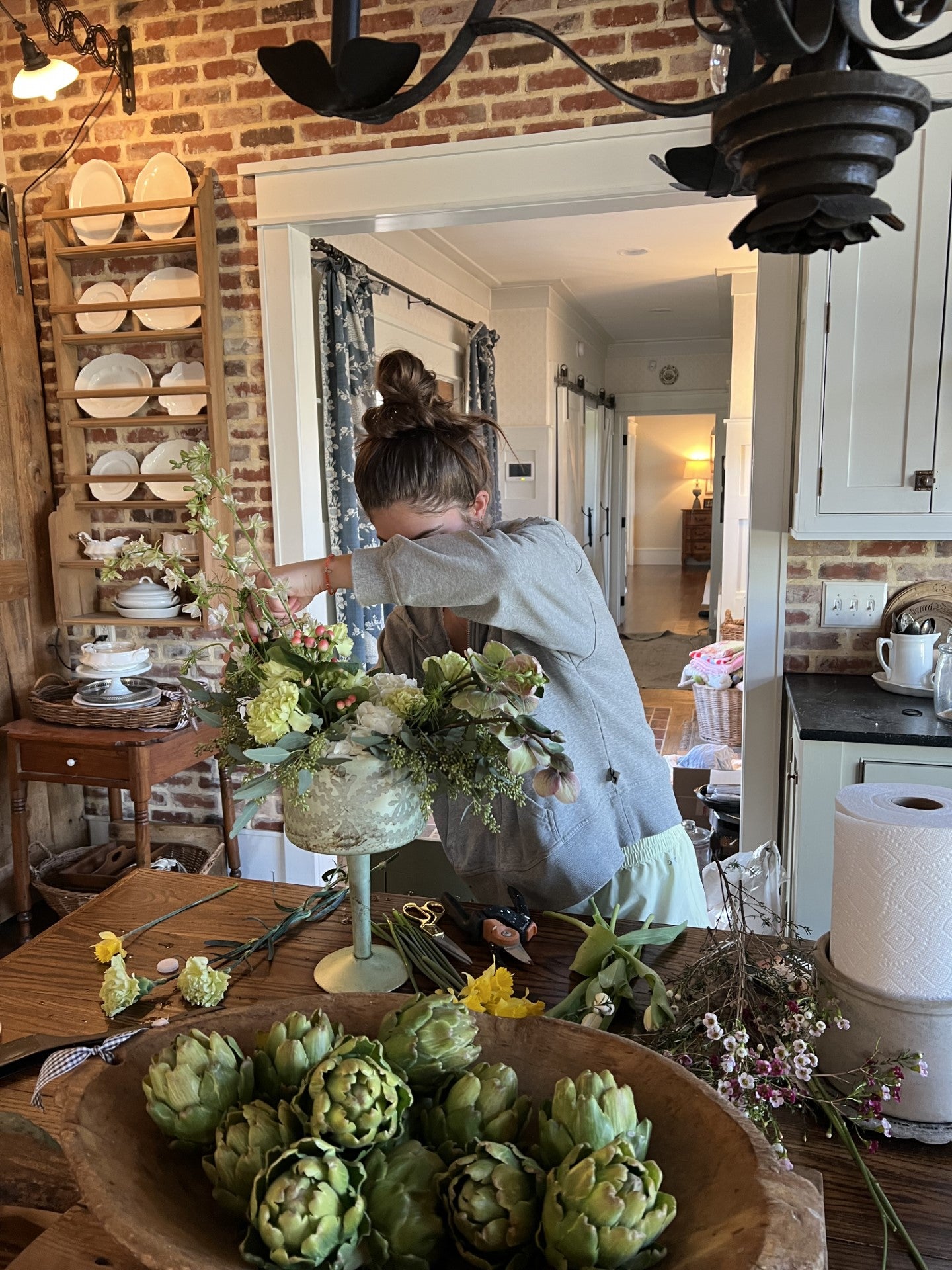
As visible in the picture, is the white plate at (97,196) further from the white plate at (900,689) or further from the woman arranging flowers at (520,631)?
the white plate at (900,689)

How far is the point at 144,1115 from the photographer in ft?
2.09

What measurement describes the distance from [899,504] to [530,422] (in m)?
4.68

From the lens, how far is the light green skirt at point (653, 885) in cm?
150

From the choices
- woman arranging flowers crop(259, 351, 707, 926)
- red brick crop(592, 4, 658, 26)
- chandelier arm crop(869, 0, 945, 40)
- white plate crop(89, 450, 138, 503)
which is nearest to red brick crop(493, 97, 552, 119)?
red brick crop(592, 4, 658, 26)

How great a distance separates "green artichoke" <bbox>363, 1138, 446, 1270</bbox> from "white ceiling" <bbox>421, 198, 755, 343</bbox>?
161 inches

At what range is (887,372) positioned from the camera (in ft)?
7.74

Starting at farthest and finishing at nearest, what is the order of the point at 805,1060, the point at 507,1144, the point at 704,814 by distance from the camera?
the point at 704,814 → the point at 805,1060 → the point at 507,1144

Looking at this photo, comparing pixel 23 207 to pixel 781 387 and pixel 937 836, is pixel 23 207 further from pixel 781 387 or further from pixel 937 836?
pixel 937 836

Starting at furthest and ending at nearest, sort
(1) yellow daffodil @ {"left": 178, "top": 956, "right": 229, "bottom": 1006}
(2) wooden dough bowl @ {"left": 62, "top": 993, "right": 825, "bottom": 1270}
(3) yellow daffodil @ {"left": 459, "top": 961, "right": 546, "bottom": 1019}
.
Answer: (1) yellow daffodil @ {"left": 178, "top": 956, "right": 229, "bottom": 1006} → (3) yellow daffodil @ {"left": 459, "top": 961, "right": 546, "bottom": 1019} → (2) wooden dough bowl @ {"left": 62, "top": 993, "right": 825, "bottom": 1270}

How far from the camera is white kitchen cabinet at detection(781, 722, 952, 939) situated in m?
2.11

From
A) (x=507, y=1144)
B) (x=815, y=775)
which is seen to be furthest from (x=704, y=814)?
(x=507, y=1144)

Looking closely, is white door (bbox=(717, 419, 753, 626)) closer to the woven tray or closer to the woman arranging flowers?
the woven tray

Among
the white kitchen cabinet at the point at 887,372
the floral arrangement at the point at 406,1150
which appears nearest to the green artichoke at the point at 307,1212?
the floral arrangement at the point at 406,1150

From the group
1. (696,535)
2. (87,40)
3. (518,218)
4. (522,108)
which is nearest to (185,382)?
(87,40)
